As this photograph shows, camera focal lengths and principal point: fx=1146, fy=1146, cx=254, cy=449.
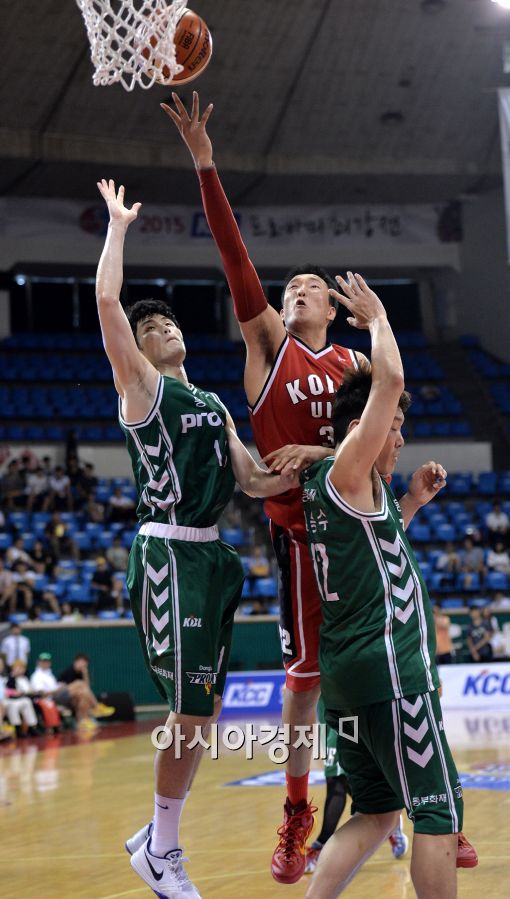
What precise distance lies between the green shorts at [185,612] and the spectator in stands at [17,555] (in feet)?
51.1

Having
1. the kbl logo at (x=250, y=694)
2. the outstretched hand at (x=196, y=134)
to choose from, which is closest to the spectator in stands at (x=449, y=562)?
the kbl logo at (x=250, y=694)

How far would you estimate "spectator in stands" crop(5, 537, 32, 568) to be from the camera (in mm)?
20714

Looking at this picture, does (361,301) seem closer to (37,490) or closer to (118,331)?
(118,331)

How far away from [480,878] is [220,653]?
2536mm

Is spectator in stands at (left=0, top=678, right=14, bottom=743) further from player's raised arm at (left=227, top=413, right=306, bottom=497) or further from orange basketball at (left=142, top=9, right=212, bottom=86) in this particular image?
orange basketball at (left=142, top=9, right=212, bottom=86)

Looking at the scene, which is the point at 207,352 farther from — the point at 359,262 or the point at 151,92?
the point at 151,92

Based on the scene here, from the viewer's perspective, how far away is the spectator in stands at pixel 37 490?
918 inches

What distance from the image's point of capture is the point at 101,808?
1032 centimetres

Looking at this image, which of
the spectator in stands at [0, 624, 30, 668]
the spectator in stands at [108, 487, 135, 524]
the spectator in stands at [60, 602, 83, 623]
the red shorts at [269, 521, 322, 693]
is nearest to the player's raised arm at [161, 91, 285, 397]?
the red shorts at [269, 521, 322, 693]

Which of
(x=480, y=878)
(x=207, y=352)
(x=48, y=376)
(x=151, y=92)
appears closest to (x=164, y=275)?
(x=207, y=352)

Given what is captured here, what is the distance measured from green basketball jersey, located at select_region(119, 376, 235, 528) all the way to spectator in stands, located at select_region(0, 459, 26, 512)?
59.2ft

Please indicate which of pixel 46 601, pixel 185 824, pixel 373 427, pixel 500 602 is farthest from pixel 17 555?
pixel 373 427

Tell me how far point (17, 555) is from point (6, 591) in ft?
3.59

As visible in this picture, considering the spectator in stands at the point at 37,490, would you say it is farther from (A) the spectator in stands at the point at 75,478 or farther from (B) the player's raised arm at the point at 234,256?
(B) the player's raised arm at the point at 234,256
